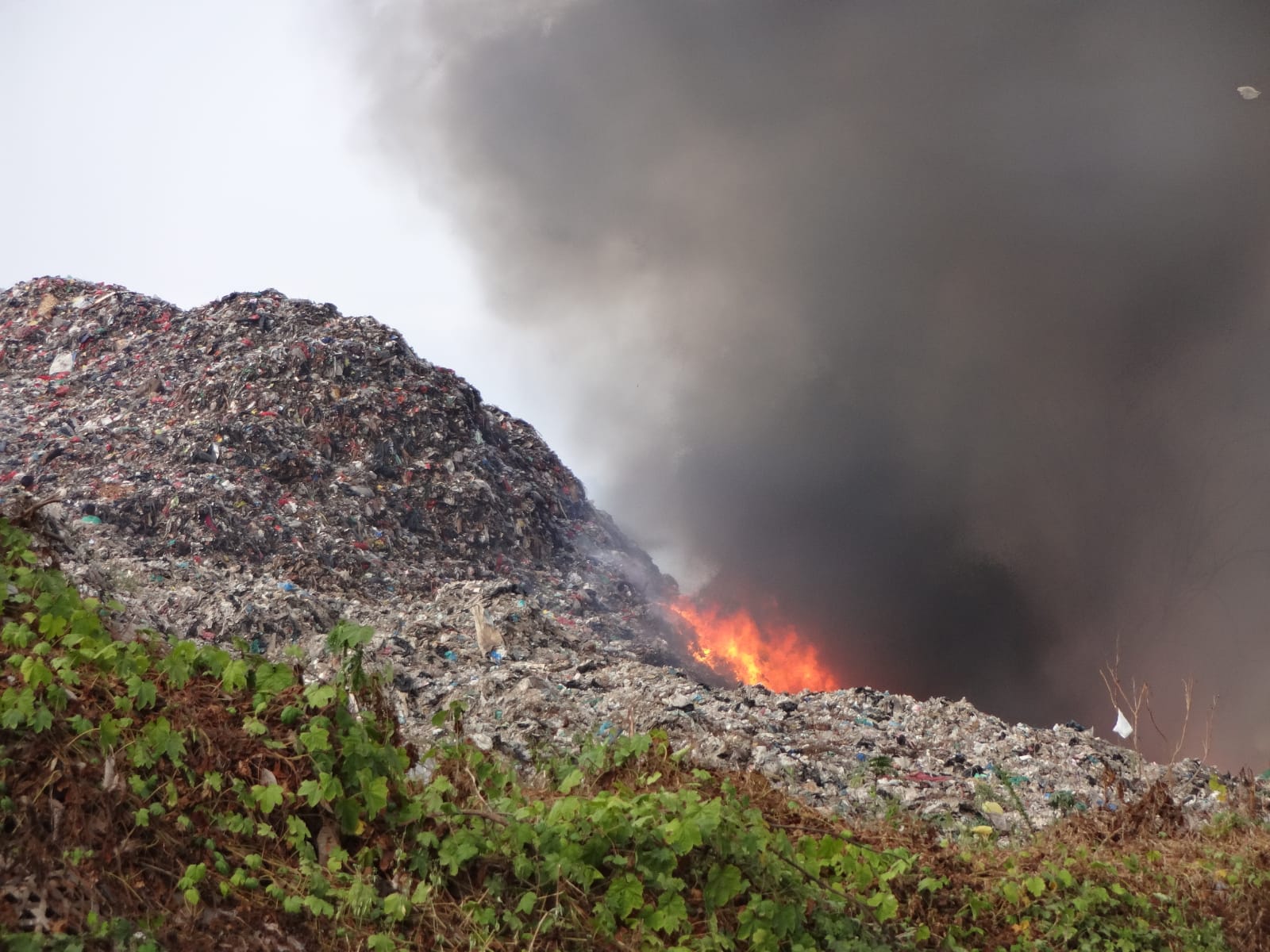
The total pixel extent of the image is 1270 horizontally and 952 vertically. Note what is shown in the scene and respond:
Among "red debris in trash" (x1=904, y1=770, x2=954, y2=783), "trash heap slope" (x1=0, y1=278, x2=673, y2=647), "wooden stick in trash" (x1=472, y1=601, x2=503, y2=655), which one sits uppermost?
"trash heap slope" (x1=0, y1=278, x2=673, y2=647)

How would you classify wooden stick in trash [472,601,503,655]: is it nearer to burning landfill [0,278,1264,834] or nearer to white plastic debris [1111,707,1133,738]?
burning landfill [0,278,1264,834]

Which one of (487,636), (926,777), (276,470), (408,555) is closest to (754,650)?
(408,555)

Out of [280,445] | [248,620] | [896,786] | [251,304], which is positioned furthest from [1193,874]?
[251,304]

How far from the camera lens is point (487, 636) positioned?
9.70m

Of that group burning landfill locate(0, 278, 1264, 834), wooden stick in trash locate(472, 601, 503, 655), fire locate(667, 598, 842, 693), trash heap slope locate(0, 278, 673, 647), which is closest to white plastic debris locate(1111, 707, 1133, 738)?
burning landfill locate(0, 278, 1264, 834)

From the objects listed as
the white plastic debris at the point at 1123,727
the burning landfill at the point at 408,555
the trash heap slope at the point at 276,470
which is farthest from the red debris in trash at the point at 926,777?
the trash heap slope at the point at 276,470

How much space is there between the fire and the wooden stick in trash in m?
5.01

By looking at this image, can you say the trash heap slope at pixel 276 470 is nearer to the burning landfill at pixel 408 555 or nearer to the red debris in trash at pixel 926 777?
the burning landfill at pixel 408 555

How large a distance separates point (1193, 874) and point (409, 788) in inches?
146

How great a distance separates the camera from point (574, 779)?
361 centimetres

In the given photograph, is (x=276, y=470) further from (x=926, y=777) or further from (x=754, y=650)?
(x=926, y=777)

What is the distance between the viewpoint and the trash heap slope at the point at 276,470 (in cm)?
1102

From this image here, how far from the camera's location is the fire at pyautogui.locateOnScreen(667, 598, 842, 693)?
15.1 m

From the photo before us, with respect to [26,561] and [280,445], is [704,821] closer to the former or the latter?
[26,561]
